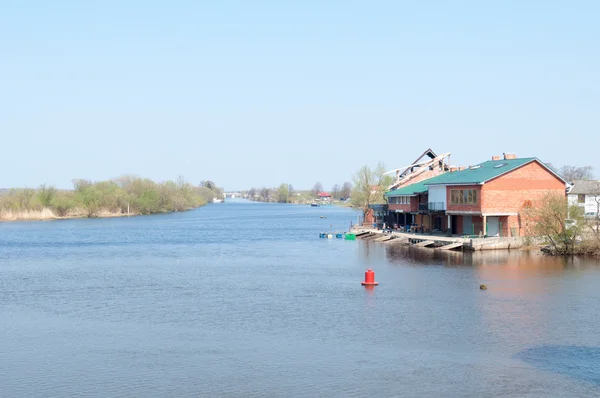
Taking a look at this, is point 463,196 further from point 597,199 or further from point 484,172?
point 597,199

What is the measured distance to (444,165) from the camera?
75938mm

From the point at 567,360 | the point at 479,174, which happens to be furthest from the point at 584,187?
the point at 567,360

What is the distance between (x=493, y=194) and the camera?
185 ft

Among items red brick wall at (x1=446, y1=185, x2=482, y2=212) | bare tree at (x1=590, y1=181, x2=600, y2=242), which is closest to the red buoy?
red brick wall at (x1=446, y1=185, x2=482, y2=212)

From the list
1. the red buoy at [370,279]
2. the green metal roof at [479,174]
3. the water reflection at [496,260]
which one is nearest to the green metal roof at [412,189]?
the green metal roof at [479,174]

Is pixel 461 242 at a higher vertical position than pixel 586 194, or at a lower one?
lower

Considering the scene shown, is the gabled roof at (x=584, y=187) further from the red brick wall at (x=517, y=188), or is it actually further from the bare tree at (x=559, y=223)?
the bare tree at (x=559, y=223)

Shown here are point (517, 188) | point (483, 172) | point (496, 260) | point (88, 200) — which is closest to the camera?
point (496, 260)

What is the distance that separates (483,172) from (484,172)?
0.72 feet

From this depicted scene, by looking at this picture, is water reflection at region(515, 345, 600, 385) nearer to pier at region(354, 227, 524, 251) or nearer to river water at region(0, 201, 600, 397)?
river water at region(0, 201, 600, 397)

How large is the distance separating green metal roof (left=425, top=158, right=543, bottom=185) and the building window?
0.80 metres

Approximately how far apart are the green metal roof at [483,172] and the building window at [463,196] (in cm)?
80

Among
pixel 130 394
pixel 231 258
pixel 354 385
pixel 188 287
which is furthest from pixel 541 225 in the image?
pixel 130 394

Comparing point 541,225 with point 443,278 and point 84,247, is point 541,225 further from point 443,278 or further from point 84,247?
point 84,247
